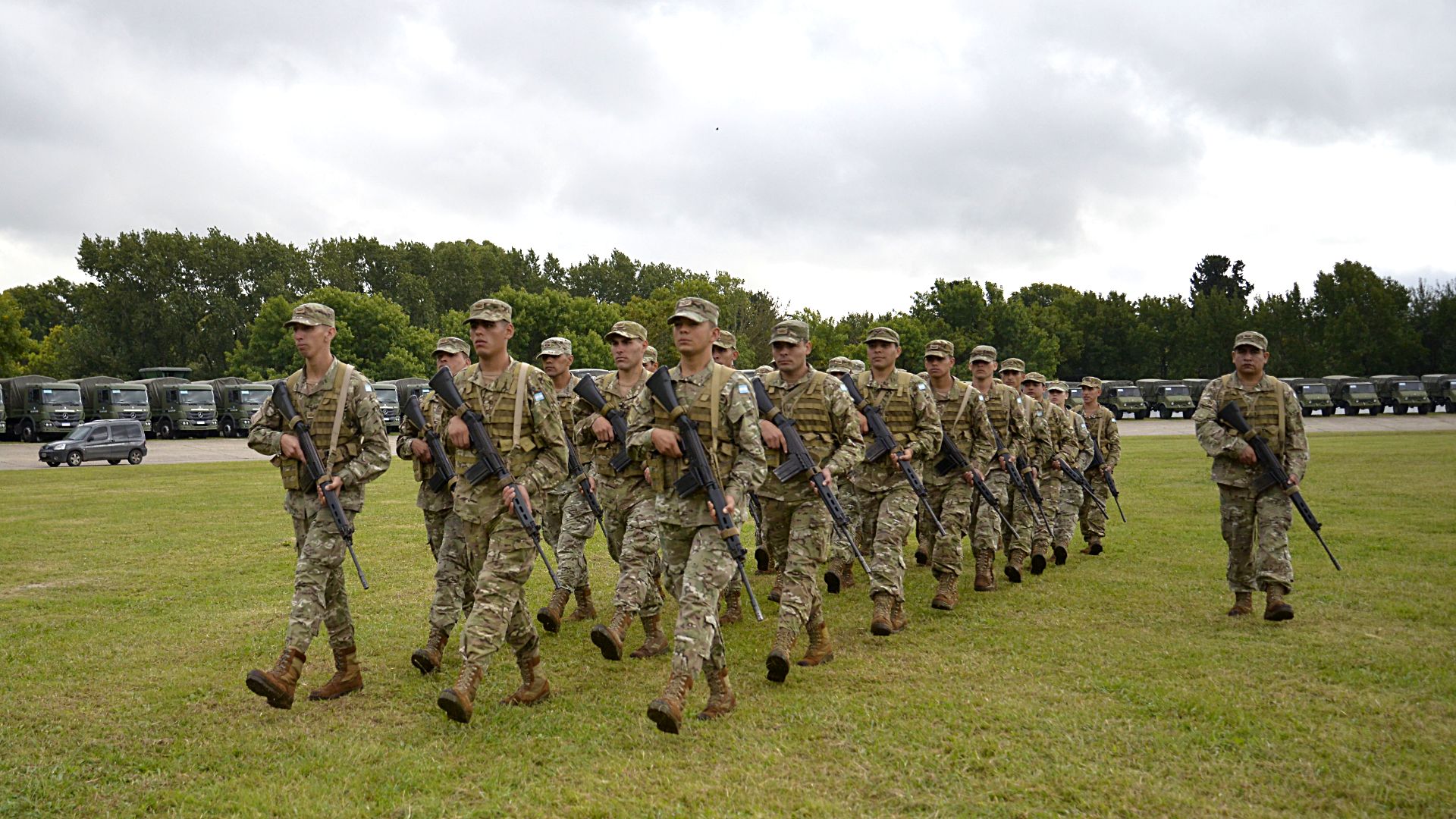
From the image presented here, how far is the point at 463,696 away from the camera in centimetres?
534

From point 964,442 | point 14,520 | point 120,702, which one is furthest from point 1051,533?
point 14,520

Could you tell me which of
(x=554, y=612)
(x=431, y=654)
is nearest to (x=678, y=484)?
(x=431, y=654)

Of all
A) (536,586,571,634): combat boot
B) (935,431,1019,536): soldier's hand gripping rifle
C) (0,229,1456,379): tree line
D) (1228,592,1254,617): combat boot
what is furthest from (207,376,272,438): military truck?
(1228,592,1254,617): combat boot

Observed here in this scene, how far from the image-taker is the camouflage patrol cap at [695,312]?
5.80 m

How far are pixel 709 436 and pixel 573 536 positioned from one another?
2.81 m

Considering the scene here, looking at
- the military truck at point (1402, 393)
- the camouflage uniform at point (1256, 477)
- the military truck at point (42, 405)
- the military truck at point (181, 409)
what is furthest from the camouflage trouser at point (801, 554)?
the military truck at point (1402, 393)

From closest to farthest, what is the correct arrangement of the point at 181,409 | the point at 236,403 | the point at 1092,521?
the point at 1092,521 < the point at 181,409 < the point at 236,403

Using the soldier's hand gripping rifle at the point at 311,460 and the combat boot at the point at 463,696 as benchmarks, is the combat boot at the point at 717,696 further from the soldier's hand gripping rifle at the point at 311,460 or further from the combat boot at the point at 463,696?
the soldier's hand gripping rifle at the point at 311,460

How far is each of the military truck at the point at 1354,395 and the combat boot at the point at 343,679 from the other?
59017mm

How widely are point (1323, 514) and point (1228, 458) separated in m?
7.32

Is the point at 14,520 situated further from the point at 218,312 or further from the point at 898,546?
the point at 218,312

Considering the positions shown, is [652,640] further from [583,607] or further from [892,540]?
[892,540]

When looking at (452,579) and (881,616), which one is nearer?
(452,579)

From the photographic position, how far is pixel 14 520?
14828 millimetres
